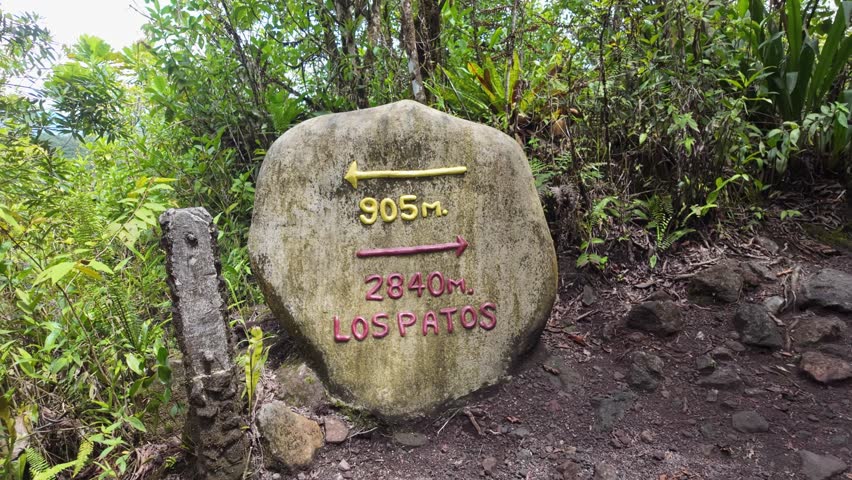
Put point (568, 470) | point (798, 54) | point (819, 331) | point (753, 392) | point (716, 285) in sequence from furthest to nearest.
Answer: point (798, 54)
point (716, 285)
point (819, 331)
point (753, 392)
point (568, 470)

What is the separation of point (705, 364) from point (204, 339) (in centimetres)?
237

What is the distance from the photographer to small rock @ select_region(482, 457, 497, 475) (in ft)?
6.95

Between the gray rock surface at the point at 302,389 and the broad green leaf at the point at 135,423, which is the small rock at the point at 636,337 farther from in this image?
the broad green leaf at the point at 135,423

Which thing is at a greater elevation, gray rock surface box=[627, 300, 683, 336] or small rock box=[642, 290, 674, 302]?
small rock box=[642, 290, 674, 302]

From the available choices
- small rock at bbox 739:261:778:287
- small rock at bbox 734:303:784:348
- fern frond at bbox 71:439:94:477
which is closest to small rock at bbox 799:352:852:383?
small rock at bbox 734:303:784:348

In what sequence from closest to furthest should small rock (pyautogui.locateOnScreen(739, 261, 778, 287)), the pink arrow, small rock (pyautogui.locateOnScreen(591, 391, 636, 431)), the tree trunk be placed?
small rock (pyautogui.locateOnScreen(591, 391, 636, 431))
the pink arrow
small rock (pyautogui.locateOnScreen(739, 261, 778, 287))
the tree trunk

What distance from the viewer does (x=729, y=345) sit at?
2.61 m

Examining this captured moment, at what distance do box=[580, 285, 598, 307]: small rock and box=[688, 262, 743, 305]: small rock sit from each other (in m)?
0.54

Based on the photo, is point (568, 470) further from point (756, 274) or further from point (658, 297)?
point (756, 274)

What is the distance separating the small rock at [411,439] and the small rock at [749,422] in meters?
1.40

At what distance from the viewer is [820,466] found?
1964mm

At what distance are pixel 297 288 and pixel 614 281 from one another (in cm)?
194

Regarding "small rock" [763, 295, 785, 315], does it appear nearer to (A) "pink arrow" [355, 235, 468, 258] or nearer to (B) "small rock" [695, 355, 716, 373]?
(B) "small rock" [695, 355, 716, 373]

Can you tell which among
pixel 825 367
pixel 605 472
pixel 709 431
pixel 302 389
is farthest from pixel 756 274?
pixel 302 389
